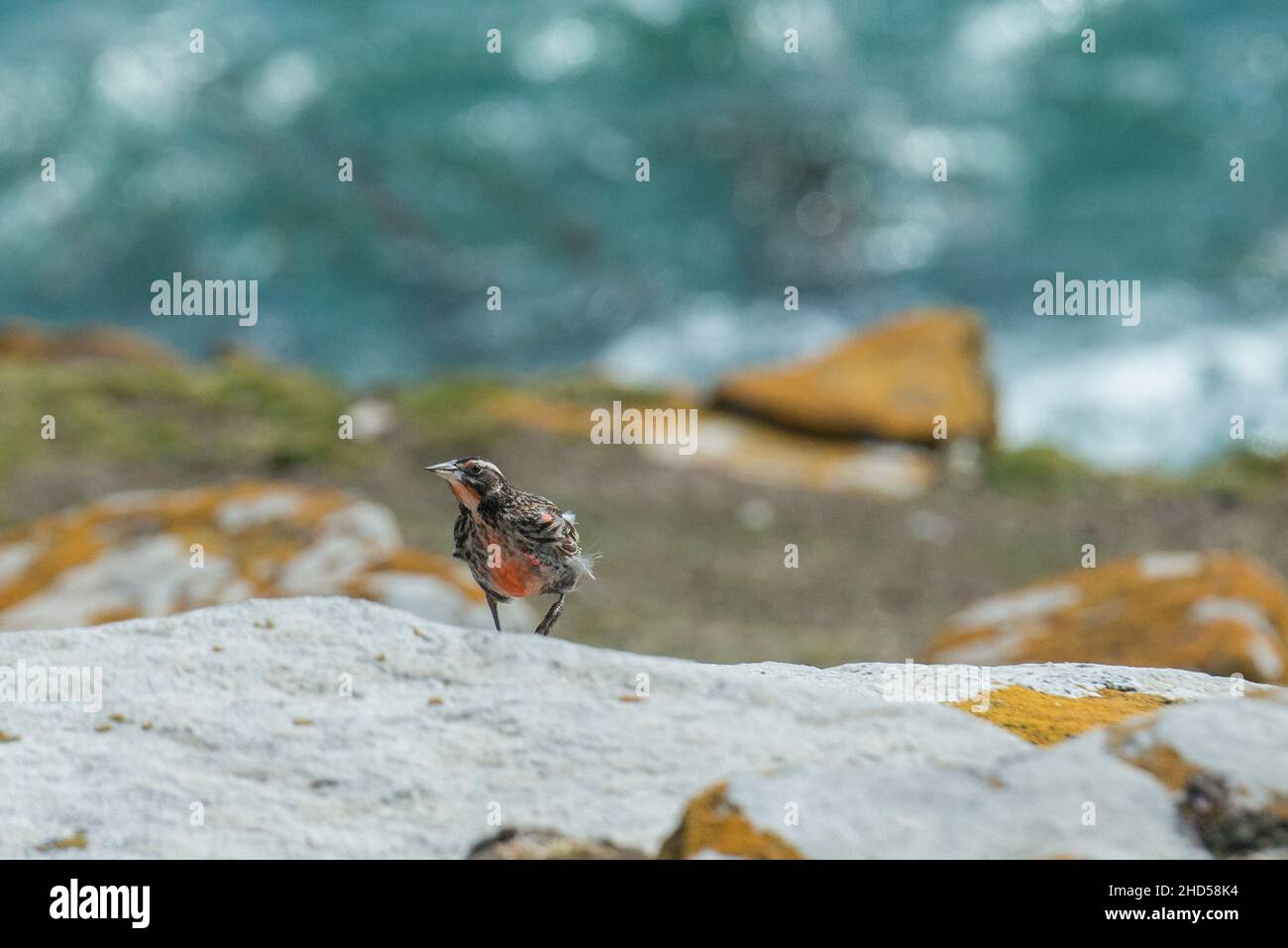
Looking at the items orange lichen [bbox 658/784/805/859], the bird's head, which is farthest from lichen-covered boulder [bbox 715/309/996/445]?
orange lichen [bbox 658/784/805/859]

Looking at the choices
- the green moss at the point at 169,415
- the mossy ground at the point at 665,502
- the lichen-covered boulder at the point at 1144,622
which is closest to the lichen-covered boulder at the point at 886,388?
the mossy ground at the point at 665,502

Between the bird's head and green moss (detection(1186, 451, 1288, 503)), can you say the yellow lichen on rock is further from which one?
green moss (detection(1186, 451, 1288, 503))

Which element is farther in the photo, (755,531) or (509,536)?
(755,531)

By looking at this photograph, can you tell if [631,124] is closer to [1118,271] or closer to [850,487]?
[1118,271]

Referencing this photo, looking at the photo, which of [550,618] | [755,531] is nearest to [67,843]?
[550,618]

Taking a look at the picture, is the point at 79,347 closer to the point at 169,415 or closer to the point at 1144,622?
the point at 169,415

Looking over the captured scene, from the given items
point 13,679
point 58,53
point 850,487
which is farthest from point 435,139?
point 13,679
